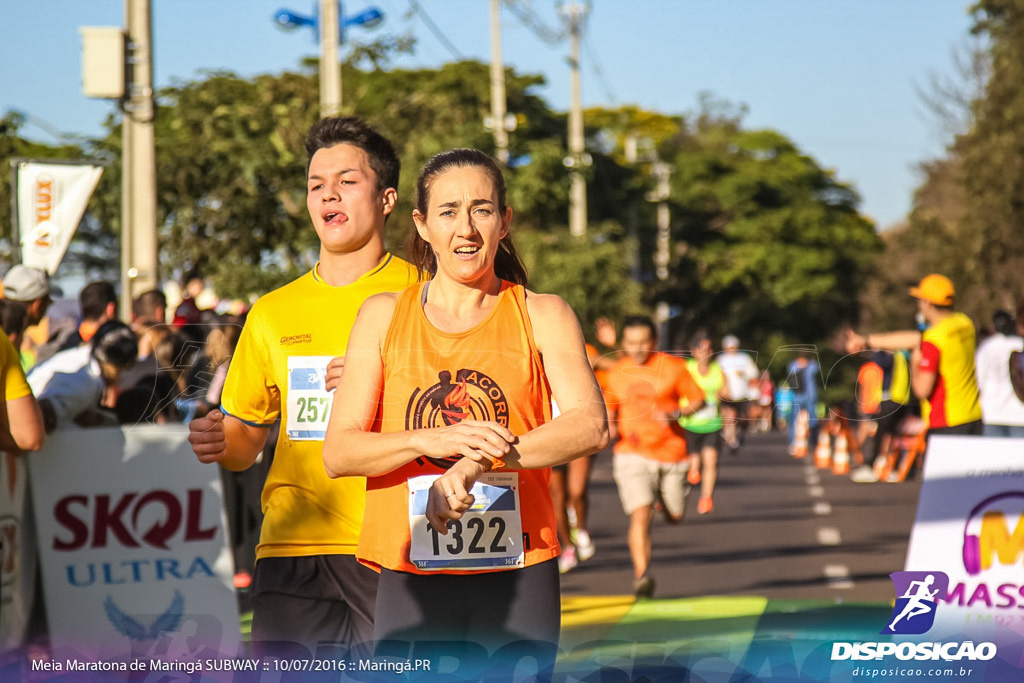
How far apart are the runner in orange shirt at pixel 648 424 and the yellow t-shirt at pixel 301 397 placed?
191 inches

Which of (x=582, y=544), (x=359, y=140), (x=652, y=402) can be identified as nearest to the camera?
(x=359, y=140)

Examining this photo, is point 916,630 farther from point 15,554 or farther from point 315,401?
point 15,554

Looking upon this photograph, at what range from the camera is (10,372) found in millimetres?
4910

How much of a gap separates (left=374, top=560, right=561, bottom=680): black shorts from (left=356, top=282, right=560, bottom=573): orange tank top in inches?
1.4

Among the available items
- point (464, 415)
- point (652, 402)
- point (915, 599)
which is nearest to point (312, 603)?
point (464, 415)

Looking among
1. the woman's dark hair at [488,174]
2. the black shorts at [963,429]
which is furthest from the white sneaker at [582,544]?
the woman's dark hair at [488,174]

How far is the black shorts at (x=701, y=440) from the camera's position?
13.2 m

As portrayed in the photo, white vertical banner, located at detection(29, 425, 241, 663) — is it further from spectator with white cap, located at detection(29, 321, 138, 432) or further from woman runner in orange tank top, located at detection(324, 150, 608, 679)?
woman runner in orange tank top, located at detection(324, 150, 608, 679)

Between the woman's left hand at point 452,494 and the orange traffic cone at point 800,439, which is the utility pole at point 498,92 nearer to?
the orange traffic cone at point 800,439

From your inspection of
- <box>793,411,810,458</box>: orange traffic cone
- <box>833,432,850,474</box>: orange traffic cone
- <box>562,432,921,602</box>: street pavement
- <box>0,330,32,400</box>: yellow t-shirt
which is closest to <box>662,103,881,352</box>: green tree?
<box>793,411,810,458</box>: orange traffic cone

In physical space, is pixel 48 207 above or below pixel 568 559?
above

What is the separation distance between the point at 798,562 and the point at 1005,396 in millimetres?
1867

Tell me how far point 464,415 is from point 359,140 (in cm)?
145

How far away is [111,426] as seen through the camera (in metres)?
6.58
